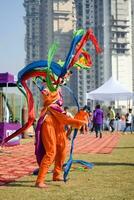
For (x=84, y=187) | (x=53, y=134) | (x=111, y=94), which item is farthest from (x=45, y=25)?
(x=84, y=187)

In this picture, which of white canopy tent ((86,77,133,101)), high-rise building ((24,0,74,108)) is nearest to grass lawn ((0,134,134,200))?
white canopy tent ((86,77,133,101))

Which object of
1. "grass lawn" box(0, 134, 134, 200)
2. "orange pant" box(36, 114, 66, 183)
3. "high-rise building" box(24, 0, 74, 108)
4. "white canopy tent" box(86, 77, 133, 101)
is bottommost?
"white canopy tent" box(86, 77, 133, 101)

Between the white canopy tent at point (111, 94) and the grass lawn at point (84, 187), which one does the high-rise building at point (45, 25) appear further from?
the grass lawn at point (84, 187)

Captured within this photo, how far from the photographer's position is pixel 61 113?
7.49m

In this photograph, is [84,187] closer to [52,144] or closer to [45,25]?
[52,144]

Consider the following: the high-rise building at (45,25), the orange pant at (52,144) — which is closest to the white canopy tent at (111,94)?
the orange pant at (52,144)

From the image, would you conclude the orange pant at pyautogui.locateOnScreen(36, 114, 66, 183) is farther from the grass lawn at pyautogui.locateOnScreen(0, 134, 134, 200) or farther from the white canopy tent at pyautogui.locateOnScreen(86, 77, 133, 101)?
the white canopy tent at pyautogui.locateOnScreen(86, 77, 133, 101)

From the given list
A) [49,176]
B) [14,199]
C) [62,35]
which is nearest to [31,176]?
[49,176]

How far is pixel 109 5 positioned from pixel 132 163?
98.7m

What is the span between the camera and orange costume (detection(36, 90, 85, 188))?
722cm

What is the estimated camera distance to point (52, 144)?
7312 mm

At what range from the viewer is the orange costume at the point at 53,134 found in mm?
7219

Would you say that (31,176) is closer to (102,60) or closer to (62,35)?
(102,60)

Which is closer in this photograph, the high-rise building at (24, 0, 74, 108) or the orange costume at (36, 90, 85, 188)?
the orange costume at (36, 90, 85, 188)
